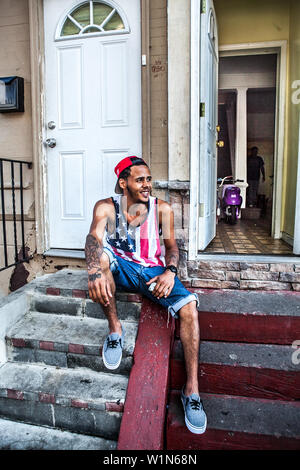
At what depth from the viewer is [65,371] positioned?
2170 millimetres

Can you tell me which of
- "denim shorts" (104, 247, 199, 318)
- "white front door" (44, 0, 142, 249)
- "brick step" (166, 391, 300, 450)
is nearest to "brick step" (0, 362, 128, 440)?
"brick step" (166, 391, 300, 450)

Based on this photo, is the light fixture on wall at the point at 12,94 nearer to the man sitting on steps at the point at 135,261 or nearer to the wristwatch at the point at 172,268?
the man sitting on steps at the point at 135,261

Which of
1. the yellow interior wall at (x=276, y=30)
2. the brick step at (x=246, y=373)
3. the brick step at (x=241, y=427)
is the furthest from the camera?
the yellow interior wall at (x=276, y=30)

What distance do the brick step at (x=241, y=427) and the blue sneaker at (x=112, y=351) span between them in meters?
0.40

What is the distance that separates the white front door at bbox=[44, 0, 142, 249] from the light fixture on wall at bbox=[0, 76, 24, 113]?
23 cm

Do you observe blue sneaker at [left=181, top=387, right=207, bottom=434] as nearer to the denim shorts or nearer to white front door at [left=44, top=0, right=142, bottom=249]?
the denim shorts

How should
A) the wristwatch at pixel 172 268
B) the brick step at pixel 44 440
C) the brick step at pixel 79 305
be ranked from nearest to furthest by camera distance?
the brick step at pixel 44 440, the wristwatch at pixel 172 268, the brick step at pixel 79 305

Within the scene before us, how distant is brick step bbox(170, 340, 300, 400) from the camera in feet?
6.43

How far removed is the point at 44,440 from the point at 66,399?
0.23 meters

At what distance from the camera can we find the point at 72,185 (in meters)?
3.19

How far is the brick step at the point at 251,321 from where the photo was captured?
87.1 inches

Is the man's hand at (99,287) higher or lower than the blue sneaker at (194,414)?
higher

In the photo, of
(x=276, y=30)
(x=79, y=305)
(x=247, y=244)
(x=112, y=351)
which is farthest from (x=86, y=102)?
(x=276, y=30)

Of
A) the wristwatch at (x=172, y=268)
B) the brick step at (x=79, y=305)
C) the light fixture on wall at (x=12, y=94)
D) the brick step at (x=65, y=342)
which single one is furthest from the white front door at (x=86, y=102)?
the wristwatch at (x=172, y=268)
